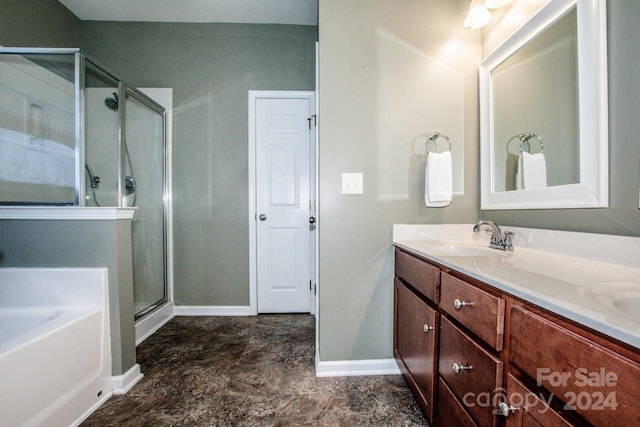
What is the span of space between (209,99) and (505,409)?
9.05 ft

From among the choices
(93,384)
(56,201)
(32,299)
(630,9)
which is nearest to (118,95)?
(56,201)

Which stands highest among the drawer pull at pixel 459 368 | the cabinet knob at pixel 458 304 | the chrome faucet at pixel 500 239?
the chrome faucet at pixel 500 239

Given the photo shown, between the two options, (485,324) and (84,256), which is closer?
(485,324)

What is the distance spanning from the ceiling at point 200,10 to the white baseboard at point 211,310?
2627 mm

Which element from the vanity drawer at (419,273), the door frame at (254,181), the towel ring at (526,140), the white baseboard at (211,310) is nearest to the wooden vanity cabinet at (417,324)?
the vanity drawer at (419,273)

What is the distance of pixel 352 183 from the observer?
4.93ft

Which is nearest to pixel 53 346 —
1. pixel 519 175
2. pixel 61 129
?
pixel 61 129

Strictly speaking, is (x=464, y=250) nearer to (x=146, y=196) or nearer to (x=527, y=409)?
(x=527, y=409)

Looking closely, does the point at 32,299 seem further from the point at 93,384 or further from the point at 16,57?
the point at 16,57

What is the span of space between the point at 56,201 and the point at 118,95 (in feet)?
2.55

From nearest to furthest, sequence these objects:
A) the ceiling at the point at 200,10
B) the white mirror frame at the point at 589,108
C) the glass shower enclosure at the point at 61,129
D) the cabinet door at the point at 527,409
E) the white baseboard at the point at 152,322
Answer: the cabinet door at the point at 527,409
the white mirror frame at the point at 589,108
the glass shower enclosure at the point at 61,129
the white baseboard at the point at 152,322
the ceiling at the point at 200,10

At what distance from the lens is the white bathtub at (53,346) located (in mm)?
963

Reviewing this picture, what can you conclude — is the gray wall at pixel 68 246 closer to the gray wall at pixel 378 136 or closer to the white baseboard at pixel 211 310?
the white baseboard at pixel 211 310

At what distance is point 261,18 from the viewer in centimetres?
230
